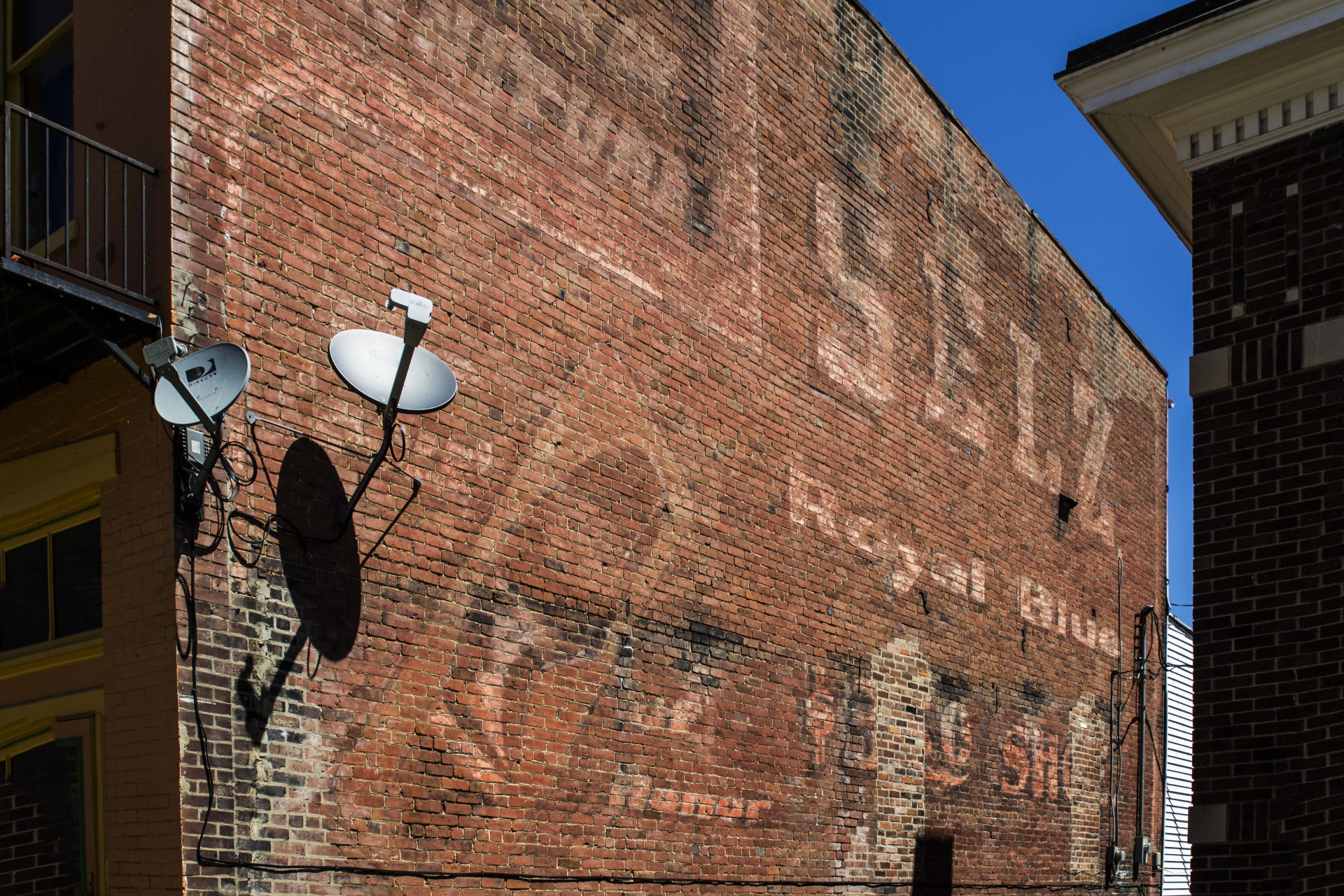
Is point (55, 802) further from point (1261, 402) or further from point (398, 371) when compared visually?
point (1261, 402)

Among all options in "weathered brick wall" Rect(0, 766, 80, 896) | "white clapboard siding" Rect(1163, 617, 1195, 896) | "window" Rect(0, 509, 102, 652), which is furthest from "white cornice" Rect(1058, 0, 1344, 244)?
"white clapboard siding" Rect(1163, 617, 1195, 896)

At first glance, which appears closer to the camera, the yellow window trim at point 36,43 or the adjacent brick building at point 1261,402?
the adjacent brick building at point 1261,402

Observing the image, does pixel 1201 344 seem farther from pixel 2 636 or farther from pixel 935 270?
pixel 2 636

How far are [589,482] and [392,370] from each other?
9.18ft

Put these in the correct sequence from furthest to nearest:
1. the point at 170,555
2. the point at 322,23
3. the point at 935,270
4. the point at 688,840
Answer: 1. the point at 935,270
2. the point at 688,840
3. the point at 322,23
4. the point at 170,555

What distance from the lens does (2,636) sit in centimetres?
958

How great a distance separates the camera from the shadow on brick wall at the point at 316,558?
859 centimetres

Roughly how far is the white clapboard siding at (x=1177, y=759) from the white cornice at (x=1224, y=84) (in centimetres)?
1388

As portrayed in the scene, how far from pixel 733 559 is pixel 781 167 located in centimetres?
431

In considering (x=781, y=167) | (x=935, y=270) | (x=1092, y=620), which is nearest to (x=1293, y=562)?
(x=781, y=167)

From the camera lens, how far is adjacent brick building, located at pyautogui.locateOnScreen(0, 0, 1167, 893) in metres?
8.41

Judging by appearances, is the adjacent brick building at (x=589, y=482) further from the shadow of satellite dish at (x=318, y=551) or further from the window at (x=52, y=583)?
the window at (x=52, y=583)

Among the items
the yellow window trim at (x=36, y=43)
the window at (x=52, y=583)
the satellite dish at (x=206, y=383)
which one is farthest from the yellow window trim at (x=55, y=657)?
the yellow window trim at (x=36, y=43)

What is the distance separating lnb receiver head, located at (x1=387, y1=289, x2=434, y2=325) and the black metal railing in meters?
1.55
